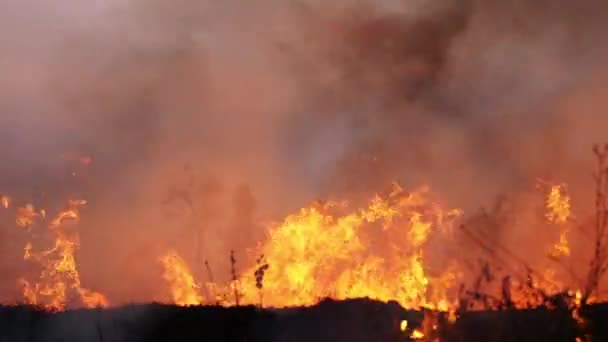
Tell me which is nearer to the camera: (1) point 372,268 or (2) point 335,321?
(2) point 335,321

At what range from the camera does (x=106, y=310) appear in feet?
90.0

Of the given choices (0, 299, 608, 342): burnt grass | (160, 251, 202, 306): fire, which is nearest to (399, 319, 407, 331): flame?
(0, 299, 608, 342): burnt grass

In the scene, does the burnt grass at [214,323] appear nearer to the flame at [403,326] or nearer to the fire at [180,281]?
the flame at [403,326]

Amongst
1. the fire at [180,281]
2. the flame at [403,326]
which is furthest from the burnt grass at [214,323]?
the fire at [180,281]

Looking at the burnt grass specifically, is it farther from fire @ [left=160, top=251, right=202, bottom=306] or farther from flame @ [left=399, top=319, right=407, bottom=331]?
fire @ [left=160, top=251, right=202, bottom=306]

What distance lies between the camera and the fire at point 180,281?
47.8 meters

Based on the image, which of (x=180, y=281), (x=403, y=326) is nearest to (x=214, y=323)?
(x=403, y=326)

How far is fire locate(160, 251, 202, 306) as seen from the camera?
4784 centimetres

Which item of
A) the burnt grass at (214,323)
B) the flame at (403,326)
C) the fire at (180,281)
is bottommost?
the flame at (403,326)

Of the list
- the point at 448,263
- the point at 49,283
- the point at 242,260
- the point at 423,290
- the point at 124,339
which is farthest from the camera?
the point at 49,283

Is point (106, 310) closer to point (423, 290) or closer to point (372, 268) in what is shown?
point (423, 290)

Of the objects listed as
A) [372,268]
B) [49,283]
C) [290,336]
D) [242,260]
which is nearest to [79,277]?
[49,283]

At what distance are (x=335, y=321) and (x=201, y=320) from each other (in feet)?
16.2

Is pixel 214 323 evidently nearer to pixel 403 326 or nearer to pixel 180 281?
pixel 403 326
